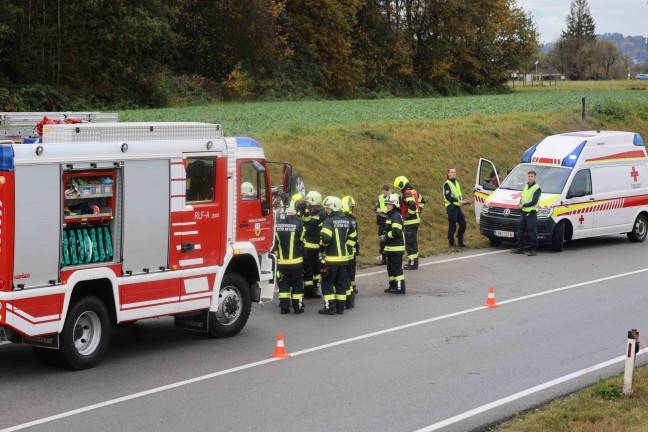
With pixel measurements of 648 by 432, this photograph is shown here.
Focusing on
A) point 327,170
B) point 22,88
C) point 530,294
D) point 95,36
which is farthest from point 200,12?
point 530,294

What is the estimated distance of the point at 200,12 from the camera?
6138 centimetres

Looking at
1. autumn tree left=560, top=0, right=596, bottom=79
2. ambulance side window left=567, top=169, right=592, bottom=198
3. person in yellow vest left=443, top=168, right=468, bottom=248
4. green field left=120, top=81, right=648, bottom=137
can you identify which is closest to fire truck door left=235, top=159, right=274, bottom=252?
person in yellow vest left=443, top=168, right=468, bottom=248

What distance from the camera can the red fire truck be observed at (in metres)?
10.8

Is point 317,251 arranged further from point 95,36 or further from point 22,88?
point 95,36

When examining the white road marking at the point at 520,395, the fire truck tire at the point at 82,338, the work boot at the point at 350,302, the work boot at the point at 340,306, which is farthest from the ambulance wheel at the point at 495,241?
the fire truck tire at the point at 82,338

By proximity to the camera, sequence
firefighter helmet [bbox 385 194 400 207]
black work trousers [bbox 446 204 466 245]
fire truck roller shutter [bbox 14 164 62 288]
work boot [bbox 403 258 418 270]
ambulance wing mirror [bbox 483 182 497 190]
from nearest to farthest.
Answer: fire truck roller shutter [bbox 14 164 62 288] → firefighter helmet [bbox 385 194 400 207] → work boot [bbox 403 258 418 270] → black work trousers [bbox 446 204 466 245] → ambulance wing mirror [bbox 483 182 497 190]

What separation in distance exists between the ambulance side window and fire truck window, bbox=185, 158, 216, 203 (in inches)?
476

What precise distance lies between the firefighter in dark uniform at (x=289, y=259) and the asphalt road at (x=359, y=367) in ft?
1.08

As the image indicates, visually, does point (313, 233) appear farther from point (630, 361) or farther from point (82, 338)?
point (630, 361)

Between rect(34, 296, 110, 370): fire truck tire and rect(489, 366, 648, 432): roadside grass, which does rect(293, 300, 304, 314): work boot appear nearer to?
rect(34, 296, 110, 370): fire truck tire

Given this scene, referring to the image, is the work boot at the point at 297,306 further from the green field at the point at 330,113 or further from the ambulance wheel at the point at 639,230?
the green field at the point at 330,113

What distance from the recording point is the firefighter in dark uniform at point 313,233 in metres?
15.7

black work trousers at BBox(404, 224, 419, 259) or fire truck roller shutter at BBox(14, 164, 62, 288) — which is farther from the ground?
fire truck roller shutter at BBox(14, 164, 62, 288)

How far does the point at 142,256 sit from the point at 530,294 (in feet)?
25.0
